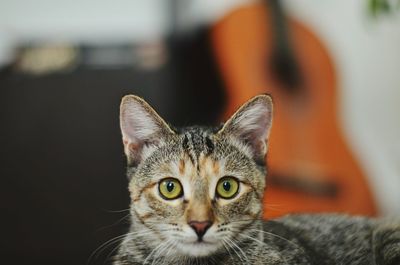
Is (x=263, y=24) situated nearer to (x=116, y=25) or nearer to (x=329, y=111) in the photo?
(x=329, y=111)

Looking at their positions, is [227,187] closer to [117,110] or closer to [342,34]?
[117,110]

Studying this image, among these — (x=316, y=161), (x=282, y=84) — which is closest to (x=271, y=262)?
(x=316, y=161)

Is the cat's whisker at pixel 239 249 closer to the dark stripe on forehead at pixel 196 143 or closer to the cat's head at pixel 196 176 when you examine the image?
the cat's head at pixel 196 176

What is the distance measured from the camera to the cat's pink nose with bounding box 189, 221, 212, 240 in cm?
89

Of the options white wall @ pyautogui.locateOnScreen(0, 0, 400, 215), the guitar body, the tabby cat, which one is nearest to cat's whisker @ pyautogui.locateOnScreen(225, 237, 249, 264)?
the tabby cat

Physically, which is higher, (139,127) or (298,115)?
(298,115)

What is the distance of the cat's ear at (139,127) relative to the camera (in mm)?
899

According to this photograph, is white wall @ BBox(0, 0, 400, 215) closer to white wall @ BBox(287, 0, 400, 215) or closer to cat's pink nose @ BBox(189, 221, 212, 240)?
white wall @ BBox(287, 0, 400, 215)

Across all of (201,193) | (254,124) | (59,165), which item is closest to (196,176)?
(201,193)

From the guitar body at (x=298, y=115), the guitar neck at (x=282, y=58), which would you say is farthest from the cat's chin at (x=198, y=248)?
the guitar neck at (x=282, y=58)

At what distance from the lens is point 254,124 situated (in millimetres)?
964

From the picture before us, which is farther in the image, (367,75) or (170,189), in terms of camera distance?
(367,75)

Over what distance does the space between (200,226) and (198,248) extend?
0.11 ft

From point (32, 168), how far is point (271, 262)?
1526mm
